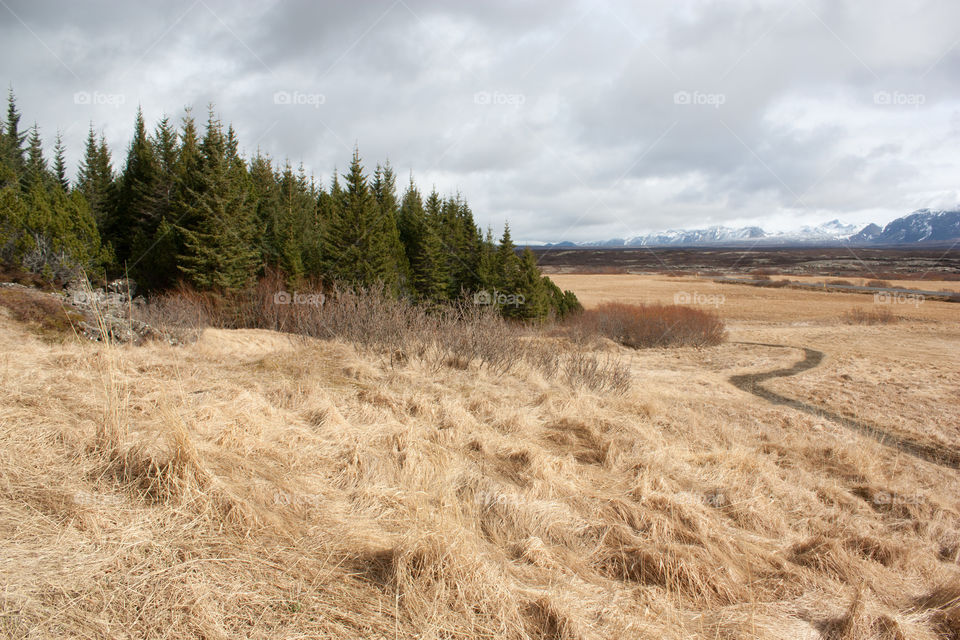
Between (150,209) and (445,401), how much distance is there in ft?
85.6

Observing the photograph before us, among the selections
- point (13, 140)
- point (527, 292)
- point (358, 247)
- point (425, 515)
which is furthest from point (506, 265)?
point (13, 140)

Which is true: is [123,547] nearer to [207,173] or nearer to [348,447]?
[348,447]

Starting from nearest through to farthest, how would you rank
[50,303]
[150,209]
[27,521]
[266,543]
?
1. [27,521]
2. [266,543]
3. [50,303]
4. [150,209]

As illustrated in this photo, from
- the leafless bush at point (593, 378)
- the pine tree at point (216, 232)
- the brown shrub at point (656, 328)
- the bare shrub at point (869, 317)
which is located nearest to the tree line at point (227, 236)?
the pine tree at point (216, 232)

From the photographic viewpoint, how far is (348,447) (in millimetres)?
4297

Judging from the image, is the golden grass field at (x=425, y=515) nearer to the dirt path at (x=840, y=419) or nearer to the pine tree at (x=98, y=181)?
the dirt path at (x=840, y=419)

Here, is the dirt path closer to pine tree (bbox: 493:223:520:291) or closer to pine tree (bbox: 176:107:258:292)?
pine tree (bbox: 493:223:520:291)

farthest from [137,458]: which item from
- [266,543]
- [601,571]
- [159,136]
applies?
[159,136]

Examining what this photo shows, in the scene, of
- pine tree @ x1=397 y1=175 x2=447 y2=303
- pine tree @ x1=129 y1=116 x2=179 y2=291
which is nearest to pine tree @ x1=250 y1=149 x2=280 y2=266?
pine tree @ x1=129 y1=116 x2=179 y2=291

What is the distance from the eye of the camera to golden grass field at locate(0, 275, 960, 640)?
223 centimetres

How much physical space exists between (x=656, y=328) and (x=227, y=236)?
19132 mm

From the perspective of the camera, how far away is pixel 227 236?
66.9ft

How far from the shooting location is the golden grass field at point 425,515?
7.30 ft

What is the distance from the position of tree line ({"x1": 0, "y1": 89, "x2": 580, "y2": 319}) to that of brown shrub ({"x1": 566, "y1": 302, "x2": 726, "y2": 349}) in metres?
3.78
